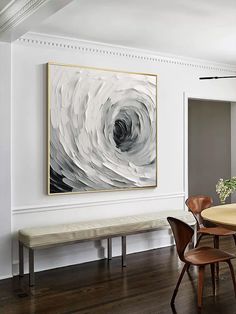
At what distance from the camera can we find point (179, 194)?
538cm

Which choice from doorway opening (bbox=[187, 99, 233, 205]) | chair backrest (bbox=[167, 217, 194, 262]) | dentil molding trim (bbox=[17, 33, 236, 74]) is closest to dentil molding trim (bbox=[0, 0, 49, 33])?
dentil molding trim (bbox=[17, 33, 236, 74])

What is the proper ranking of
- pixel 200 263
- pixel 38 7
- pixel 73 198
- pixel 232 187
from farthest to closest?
pixel 73 198
pixel 232 187
pixel 200 263
pixel 38 7

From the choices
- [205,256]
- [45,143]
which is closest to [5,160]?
[45,143]

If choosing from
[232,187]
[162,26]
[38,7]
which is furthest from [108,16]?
[232,187]

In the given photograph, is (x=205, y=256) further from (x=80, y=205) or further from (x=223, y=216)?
(x=80, y=205)

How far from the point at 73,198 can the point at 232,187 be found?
1.87 meters

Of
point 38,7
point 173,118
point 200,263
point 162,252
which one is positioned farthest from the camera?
point 173,118

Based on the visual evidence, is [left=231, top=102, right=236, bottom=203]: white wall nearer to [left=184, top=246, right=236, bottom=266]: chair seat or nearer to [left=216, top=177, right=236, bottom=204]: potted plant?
[left=216, top=177, right=236, bottom=204]: potted plant

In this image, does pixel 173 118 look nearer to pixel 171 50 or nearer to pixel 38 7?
pixel 171 50

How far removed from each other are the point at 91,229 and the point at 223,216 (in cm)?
149

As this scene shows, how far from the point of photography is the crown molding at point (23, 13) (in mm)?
2742

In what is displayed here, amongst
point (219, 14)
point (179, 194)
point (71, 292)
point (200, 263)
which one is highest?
point (219, 14)

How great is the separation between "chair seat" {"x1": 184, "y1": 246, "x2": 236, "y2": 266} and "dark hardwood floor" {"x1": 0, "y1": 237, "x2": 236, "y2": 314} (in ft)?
1.40

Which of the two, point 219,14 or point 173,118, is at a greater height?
point 219,14
